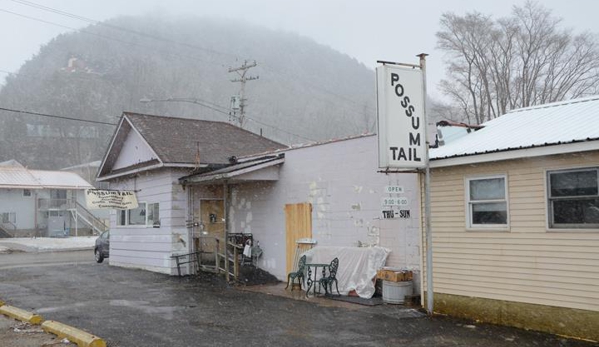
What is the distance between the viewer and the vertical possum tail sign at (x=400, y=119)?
10461 millimetres

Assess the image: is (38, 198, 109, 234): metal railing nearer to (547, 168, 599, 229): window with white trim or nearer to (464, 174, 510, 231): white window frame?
(464, 174, 510, 231): white window frame

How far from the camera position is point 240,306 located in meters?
12.0

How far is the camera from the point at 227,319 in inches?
416

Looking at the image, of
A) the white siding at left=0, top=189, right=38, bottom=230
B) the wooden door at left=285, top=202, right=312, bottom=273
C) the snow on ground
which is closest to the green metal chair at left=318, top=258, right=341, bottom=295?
the wooden door at left=285, top=202, right=312, bottom=273

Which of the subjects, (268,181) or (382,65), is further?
(268,181)

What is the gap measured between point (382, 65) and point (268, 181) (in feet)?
22.2

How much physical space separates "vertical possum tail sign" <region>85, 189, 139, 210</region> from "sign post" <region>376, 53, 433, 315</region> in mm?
11711

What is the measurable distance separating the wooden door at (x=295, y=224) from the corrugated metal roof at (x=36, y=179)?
39104 mm

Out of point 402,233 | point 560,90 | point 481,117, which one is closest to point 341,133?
point 481,117

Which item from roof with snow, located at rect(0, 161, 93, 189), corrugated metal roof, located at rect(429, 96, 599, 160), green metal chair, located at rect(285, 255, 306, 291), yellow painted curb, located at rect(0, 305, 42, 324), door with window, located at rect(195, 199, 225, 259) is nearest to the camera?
corrugated metal roof, located at rect(429, 96, 599, 160)

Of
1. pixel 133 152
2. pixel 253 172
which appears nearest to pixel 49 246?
pixel 133 152

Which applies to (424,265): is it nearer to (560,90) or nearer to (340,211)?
(340,211)

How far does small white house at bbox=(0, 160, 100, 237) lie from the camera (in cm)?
4744

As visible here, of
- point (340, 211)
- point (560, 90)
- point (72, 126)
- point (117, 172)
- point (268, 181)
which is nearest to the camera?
point (340, 211)
